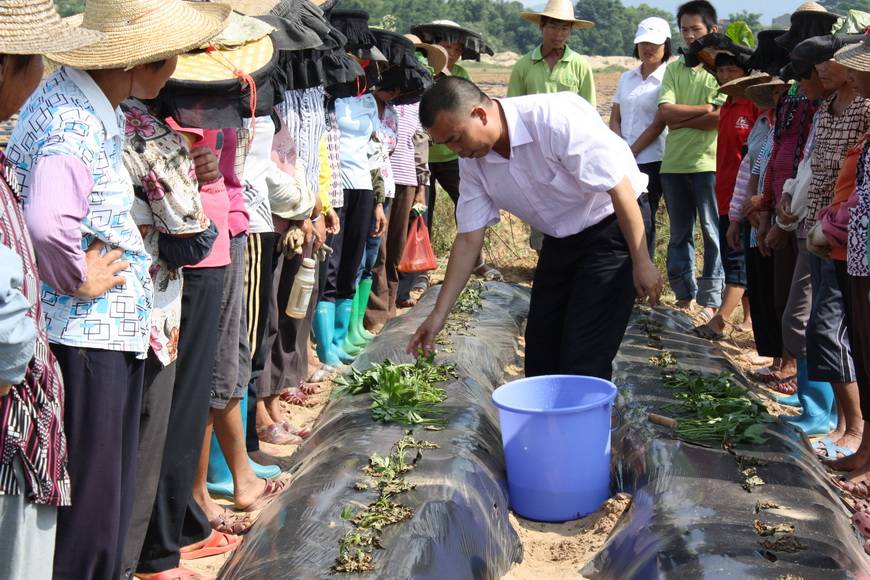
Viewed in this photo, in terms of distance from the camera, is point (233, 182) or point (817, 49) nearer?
point (233, 182)

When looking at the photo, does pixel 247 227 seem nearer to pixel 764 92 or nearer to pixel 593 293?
pixel 593 293

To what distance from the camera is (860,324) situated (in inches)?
160

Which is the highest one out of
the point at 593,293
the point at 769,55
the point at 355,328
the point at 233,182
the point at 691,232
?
the point at 769,55

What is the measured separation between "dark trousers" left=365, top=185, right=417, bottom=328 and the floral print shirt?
413cm

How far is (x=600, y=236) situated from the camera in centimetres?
405

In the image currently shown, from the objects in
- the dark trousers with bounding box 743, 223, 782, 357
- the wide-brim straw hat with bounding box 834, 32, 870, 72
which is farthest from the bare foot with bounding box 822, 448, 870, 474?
the wide-brim straw hat with bounding box 834, 32, 870, 72

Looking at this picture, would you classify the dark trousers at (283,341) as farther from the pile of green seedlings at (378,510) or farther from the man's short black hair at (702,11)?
the man's short black hair at (702,11)

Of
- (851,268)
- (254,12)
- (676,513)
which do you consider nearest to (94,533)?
(676,513)

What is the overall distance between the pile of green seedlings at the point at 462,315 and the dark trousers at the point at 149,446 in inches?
90.7

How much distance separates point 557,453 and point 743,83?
A: 3396mm

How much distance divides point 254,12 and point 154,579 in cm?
233

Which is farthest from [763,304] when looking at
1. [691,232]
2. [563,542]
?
[563,542]

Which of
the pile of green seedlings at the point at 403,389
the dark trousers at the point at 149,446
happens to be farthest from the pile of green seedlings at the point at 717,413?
the dark trousers at the point at 149,446

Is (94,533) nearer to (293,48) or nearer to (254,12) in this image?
(293,48)
